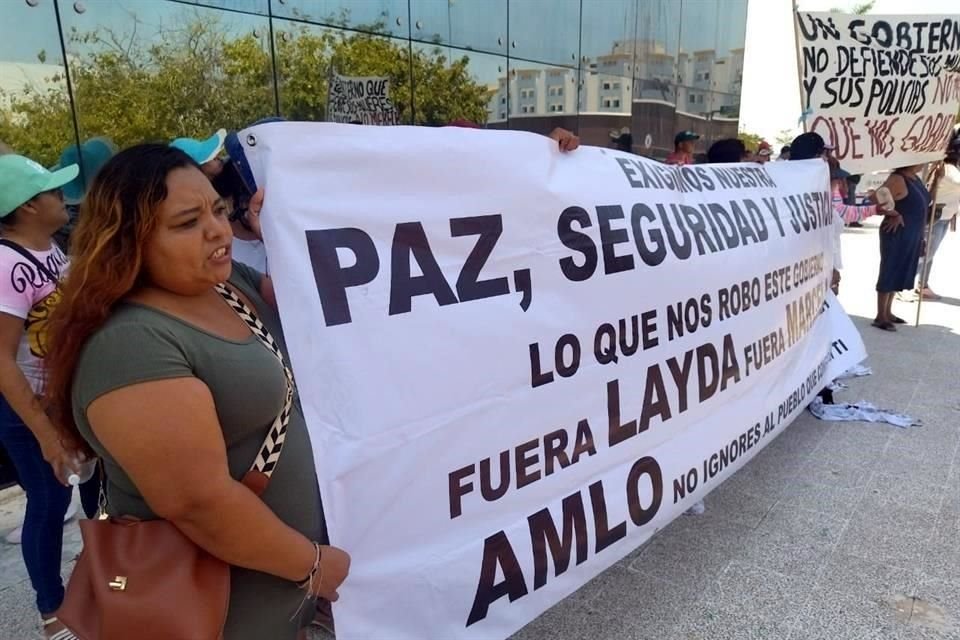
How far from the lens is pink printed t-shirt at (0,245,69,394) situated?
6.40ft

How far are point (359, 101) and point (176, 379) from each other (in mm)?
5507

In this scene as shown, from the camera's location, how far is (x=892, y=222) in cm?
615

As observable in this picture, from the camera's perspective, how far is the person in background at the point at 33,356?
6.45 ft

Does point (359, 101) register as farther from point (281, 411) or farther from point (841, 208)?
point (281, 411)

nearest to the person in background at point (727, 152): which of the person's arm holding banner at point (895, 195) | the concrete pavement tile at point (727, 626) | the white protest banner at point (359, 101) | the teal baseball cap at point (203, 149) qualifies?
the person's arm holding banner at point (895, 195)

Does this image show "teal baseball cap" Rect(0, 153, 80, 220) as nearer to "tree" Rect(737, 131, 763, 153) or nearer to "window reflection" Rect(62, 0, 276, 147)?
"window reflection" Rect(62, 0, 276, 147)

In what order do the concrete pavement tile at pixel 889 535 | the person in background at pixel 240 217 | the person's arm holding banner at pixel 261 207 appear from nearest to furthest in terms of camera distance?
the person's arm holding banner at pixel 261 207, the person in background at pixel 240 217, the concrete pavement tile at pixel 889 535

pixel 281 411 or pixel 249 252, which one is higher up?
pixel 249 252

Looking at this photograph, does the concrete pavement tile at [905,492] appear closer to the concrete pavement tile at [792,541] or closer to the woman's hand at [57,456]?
the concrete pavement tile at [792,541]

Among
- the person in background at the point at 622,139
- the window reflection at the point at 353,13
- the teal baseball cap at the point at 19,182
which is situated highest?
the window reflection at the point at 353,13

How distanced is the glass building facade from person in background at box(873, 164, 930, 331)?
3896mm

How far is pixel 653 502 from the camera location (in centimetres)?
234

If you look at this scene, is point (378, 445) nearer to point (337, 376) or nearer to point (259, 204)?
point (337, 376)

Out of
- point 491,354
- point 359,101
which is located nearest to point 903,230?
point 359,101
